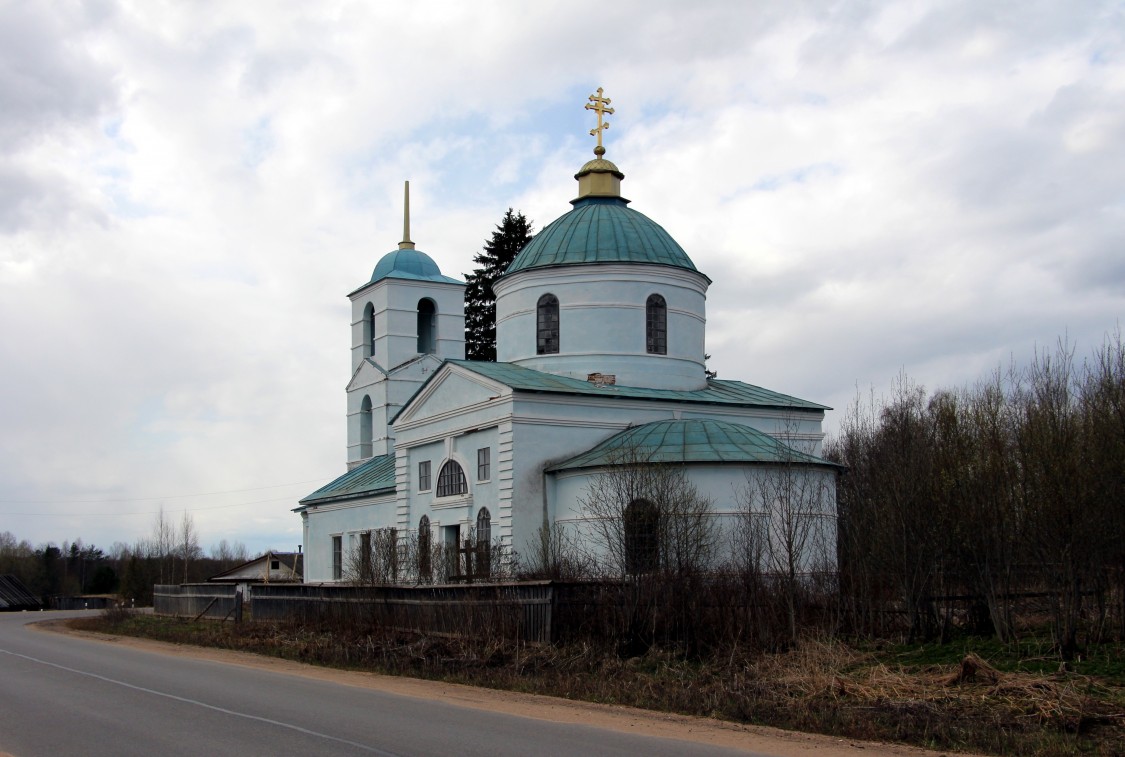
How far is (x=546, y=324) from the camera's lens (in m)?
33.9

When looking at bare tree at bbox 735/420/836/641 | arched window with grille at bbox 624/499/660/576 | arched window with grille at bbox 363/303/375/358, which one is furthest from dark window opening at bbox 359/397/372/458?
bare tree at bbox 735/420/836/641

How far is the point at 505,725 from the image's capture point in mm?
12727

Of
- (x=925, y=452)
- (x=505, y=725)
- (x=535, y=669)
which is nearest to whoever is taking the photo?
(x=505, y=725)

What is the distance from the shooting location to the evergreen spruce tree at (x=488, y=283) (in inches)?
2211

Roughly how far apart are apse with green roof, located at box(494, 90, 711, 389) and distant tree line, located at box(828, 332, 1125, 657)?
11.6 metres

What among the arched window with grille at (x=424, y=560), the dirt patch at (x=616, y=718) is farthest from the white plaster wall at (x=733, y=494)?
the dirt patch at (x=616, y=718)

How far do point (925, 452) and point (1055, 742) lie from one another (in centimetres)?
891

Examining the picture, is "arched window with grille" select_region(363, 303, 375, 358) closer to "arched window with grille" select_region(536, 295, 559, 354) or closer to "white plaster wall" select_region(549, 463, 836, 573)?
"arched window with grille" select_region(536, 295, 559, 354)

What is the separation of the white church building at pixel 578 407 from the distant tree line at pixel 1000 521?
240 inches

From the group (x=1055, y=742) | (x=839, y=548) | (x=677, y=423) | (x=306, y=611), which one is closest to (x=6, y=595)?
(x=306, y=611)

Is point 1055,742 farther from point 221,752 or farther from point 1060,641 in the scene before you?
point 221,752

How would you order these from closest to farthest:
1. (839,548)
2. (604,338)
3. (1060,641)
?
1. (1060,641)
2. (839,548)
3. (604,338)

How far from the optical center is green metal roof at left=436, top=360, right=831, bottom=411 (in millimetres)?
30344

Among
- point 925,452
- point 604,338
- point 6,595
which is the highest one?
point 604,338
